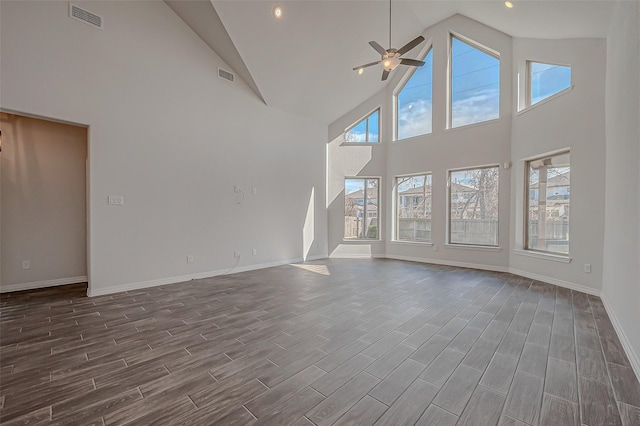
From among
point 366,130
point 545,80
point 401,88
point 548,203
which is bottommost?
point 548,203

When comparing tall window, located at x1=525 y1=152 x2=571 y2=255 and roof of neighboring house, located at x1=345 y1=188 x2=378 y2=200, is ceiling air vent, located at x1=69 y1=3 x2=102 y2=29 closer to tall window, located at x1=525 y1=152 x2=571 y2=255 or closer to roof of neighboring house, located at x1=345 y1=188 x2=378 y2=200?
roof of neighboring house, located at x1=345 y1=188 x2=378 y2=200

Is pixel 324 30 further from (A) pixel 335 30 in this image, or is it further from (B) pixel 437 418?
(B) pixel 437 418

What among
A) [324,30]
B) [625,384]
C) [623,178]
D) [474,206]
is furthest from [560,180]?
[324,30]

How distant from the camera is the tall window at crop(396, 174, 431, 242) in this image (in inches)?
274

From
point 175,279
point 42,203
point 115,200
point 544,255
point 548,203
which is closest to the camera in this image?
point 115,200

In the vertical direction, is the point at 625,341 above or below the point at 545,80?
below

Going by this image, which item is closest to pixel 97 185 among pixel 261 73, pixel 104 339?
pixel 104 339

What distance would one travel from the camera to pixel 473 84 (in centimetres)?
622

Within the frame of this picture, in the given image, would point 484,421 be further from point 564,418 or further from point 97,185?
point 97,185

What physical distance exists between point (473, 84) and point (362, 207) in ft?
12.5

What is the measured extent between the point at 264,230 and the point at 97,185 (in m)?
2.97

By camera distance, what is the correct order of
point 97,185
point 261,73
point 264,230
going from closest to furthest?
point 97,185
point 261,73
point 264,230

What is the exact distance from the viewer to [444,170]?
6512mm

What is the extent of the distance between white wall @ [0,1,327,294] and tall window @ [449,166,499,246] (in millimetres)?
4085
